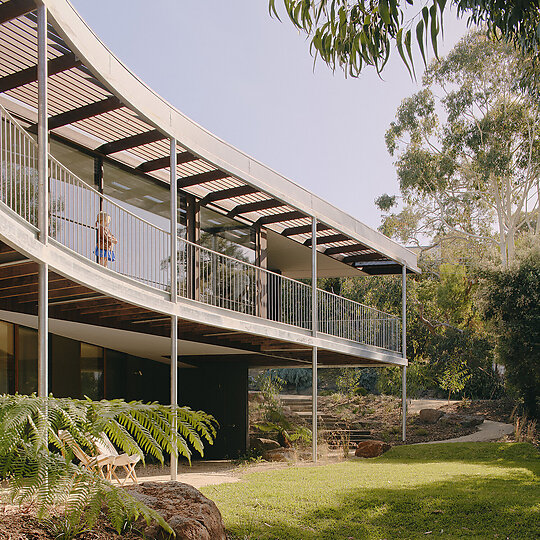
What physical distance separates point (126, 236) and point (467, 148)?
17858 mm

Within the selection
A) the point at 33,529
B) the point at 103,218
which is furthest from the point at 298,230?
the point at 33,529

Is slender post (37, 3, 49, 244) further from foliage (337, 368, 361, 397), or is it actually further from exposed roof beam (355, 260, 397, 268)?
foliage (337, 368, 361, 397)

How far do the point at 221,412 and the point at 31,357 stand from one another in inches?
221

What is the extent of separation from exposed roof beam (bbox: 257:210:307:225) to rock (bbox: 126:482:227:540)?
936 cm

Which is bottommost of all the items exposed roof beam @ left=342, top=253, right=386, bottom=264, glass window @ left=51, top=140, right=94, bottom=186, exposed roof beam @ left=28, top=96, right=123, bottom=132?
exposed roof beam @ left=342, top=253, right=386, bottom=264

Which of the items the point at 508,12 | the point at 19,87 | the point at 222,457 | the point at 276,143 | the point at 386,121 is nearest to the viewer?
the point at 508,12

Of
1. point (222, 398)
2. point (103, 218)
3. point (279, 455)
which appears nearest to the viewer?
point (103, 218)

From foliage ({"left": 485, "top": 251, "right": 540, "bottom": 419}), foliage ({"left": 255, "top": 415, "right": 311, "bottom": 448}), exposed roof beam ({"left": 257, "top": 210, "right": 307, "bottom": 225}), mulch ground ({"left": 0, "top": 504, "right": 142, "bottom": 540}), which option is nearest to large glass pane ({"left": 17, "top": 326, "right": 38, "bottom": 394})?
exposed roof beam ({"left": 257, "top": 210, "right": 307, "bottom": 225})

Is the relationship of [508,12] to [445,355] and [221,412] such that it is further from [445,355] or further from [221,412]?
[445,355]

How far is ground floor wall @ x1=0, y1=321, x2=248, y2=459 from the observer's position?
33.8ft

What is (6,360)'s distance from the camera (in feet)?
33.0

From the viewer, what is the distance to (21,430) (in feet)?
11.8

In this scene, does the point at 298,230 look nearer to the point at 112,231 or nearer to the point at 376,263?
the point at 376,263

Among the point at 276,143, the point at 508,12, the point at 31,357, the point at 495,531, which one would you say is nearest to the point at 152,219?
the point at 31,357
